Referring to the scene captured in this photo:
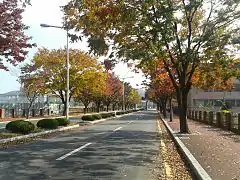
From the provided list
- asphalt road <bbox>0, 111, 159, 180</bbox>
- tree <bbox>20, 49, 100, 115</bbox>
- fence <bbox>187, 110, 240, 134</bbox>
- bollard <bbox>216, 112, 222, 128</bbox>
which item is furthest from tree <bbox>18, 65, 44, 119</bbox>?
asphalt road <bbox>0, 111, 159, 180</bbox>

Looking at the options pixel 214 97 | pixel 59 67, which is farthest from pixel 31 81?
pixel 214 97

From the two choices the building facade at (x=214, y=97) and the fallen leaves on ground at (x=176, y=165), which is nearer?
the fallen leaves on ground at (x=176, y=165)

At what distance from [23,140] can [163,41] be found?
7.92m

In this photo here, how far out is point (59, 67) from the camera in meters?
52.6

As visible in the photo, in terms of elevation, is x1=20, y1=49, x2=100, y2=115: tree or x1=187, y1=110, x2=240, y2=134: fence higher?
x1=20, y1=49, x2=100, y2=115: tree

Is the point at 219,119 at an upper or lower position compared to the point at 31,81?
lower

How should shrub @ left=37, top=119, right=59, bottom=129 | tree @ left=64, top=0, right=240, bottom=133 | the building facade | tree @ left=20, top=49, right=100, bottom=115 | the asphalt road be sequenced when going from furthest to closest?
1. the building facade
2. tree @ left=20, top=49, right=100, bottom=115
3. shrub @ left=37, top=119, right=59, bottom=129
4. tree @ left=64, top=0, right=240, bottom=133
5. the asphalt road

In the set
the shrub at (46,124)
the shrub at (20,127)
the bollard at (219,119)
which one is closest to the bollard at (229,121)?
the bollard at (219,119)

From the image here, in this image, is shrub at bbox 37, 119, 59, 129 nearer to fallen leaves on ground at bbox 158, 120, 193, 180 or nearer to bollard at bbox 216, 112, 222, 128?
bollard at bbox 216, 112, 222, 128

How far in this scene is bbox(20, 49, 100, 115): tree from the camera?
52.1m

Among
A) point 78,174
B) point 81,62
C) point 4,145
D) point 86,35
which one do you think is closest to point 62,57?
point 81,62

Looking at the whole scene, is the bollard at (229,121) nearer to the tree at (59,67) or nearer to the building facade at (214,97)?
the tree at (59,67)

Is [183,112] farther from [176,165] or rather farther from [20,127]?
[176,165]

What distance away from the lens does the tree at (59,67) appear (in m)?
52.1
